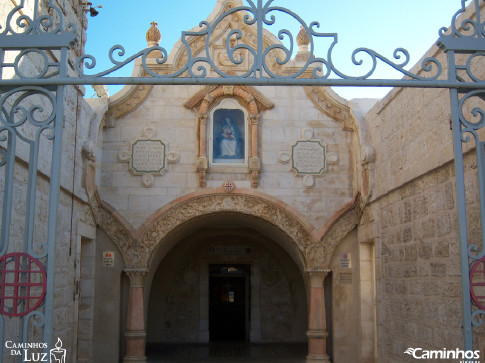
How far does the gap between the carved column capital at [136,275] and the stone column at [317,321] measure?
2703 millimetres

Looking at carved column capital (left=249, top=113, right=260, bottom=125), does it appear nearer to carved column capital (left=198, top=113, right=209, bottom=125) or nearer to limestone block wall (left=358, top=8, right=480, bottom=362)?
carved column capital (left=198, top=113, right=209, bottom=125)

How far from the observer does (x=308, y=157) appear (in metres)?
9.89

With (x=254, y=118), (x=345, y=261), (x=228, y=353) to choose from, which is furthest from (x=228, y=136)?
(x=228, y=353)

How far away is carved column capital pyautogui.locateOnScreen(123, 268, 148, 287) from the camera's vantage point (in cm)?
950

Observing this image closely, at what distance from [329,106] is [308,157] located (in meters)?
0.95

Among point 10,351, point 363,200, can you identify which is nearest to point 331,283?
point 363,200

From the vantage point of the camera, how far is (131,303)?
9531mm

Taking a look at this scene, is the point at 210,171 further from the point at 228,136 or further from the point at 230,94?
the point at 230,94

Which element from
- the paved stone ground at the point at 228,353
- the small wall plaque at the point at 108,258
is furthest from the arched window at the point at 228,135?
the paved stone ground at the point at 228,353

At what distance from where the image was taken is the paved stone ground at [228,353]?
34.7 feet

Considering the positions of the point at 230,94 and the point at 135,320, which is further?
the point at 230,94

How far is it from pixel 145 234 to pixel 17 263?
5.79 meters

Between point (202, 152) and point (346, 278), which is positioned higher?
point (202, 152)

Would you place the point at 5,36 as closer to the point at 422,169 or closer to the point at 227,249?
the point at 422,169
